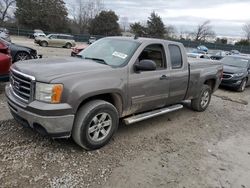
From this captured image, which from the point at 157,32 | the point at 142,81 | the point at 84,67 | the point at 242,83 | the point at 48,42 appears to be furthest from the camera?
the point at 157,32

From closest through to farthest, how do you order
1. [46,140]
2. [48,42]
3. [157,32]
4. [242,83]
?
[46,140] → [242,83] → [48,42] → [157,32]

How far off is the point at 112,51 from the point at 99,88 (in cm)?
114

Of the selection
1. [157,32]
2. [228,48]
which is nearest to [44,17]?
[157,32]

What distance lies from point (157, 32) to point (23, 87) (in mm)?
60128

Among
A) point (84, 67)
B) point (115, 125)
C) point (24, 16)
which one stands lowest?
point (115, 125)

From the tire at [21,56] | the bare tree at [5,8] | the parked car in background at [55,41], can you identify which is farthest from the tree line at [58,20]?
the tire at [21,56]

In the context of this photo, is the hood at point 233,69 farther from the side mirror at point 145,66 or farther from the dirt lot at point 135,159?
the side mirror at point 145,66

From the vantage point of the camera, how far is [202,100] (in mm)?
6941

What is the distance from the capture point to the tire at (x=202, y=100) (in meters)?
6.75

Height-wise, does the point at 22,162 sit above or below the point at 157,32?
below

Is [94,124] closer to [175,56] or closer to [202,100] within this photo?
[175,56]

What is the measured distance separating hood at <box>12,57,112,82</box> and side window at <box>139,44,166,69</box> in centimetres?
106

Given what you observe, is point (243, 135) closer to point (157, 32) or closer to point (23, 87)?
point (23, 87)

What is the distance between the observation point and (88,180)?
346 cm
